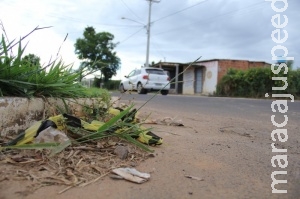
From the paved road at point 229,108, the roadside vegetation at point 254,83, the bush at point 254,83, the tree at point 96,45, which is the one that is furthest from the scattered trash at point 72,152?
the tree at point 96,45

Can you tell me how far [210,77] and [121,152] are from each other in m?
25.7

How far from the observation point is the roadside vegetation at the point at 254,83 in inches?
769

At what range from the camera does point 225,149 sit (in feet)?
9.62

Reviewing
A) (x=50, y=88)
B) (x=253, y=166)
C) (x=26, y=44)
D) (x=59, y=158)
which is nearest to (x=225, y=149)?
(x=253, y=166)

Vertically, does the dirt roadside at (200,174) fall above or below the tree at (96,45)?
below

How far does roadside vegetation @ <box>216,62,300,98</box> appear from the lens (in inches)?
769

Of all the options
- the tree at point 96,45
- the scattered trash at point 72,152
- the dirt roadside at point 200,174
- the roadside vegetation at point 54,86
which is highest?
the tree at point 96,45

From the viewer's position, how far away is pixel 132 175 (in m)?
2.01

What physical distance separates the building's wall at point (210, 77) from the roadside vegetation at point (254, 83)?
3305mm

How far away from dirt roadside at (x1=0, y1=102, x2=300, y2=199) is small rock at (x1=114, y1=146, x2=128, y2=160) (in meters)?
0.17

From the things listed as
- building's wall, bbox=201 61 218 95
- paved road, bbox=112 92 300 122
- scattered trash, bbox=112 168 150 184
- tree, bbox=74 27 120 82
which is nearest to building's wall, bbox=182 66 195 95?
building's wall, bbox=201 61 218 95

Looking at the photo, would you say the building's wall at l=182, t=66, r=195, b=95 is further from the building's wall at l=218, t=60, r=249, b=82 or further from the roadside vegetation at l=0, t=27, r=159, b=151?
the roadside vegetation at l=0, t=27, r=159, b=151

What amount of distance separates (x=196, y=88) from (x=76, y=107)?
1058 inches

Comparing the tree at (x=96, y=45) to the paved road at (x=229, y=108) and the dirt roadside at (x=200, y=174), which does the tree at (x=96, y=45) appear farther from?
the dirt roadside at (x=200, y=174)
